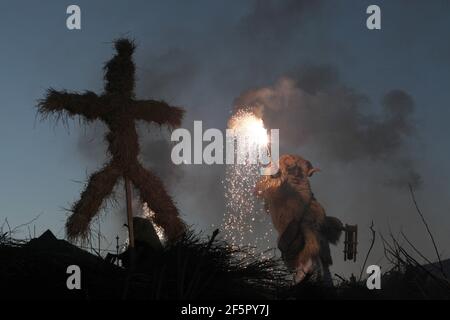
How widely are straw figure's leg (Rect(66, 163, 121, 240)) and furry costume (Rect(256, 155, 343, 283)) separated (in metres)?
15.5

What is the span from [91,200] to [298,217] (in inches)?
669

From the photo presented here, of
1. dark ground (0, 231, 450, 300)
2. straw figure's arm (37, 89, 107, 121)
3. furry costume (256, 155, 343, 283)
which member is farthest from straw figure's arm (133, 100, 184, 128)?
furry costume (256, 155, 343, 283)

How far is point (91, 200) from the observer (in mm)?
9125

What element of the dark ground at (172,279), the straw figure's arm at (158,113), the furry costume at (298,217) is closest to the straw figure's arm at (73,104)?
the straw figure's arm at (158,113)

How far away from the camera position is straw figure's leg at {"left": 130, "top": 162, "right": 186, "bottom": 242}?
9.45 m

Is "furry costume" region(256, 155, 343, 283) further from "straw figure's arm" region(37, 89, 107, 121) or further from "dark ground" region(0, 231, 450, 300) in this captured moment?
"dark ground" region(0, 231, 450, 300)

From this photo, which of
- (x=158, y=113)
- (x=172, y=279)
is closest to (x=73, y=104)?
(x=158, y=113)

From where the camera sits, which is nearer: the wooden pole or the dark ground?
the dark ground

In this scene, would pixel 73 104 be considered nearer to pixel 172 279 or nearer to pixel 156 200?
pixel 156 200

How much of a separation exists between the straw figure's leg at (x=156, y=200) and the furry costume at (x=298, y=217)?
15.0m

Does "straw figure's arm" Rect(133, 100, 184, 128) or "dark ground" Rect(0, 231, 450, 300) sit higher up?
"straw figure's arm" Rect(133, 100, 184, 128)
